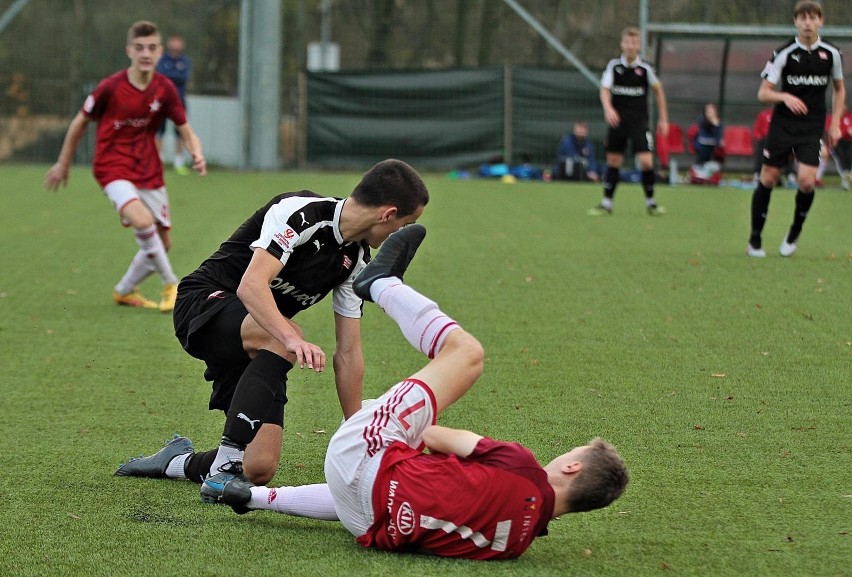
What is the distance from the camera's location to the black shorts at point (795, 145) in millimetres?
10430

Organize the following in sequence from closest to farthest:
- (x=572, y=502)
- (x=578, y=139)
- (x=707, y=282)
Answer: (x=572, y=502), (x=707, y=282), (x=578, y=139)

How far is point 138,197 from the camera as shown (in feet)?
28.7

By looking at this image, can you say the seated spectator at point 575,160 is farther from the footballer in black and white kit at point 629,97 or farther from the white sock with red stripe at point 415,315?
the white sock with red stripe at point 415,315

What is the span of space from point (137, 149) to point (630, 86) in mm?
7965

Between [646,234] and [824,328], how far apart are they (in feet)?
17.6

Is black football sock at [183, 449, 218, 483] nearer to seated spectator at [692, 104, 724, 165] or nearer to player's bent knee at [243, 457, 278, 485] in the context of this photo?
player's bent knee at [243, 457, 278, 485]

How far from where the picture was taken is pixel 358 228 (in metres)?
4.29

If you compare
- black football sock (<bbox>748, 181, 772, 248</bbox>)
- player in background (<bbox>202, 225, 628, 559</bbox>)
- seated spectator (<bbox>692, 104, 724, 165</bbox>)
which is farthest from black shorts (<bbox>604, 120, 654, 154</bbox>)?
player in background (<bbox>202, 225, 628, 559</bbox>)

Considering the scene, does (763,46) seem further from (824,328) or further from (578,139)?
(824,328)

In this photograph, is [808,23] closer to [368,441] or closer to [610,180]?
[610,180]

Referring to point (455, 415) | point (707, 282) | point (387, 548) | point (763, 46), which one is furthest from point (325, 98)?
point (387, 548)

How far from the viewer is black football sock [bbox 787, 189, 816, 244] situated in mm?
10539

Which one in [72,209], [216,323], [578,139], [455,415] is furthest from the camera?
[578,139]

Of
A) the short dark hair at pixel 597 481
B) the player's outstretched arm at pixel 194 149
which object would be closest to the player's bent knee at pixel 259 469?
the short dark hair at pixel 597 481
